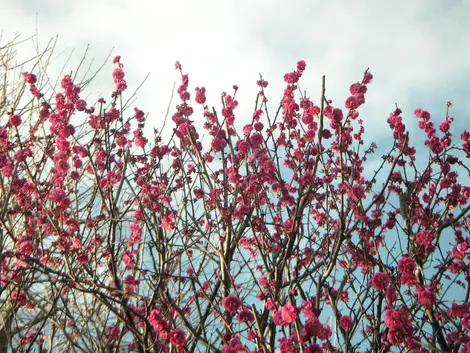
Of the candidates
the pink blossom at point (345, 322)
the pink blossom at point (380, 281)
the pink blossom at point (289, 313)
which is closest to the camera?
the pink blossom at point (289, 313)

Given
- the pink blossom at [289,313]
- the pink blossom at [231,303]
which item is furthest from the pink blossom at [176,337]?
the pink blossom at [289,313]

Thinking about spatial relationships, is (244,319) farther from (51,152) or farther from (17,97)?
(17,97)

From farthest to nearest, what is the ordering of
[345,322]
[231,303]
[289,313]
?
[345,322], [231,303], [289,313]

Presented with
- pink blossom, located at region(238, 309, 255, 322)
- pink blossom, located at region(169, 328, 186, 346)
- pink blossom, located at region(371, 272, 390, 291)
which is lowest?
pink blossom, located at region(169, 328, 186, 346)

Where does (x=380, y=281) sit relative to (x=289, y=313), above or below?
above

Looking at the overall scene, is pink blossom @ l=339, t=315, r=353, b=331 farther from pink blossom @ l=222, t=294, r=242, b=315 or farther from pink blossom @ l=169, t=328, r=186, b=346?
pink blossom @ l=169, t=328, r=186, b=346

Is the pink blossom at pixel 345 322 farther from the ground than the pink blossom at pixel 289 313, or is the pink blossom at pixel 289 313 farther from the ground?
the pink blossom at pixel 345 322

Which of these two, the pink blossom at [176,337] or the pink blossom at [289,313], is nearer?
the pink blossom at [289,313]

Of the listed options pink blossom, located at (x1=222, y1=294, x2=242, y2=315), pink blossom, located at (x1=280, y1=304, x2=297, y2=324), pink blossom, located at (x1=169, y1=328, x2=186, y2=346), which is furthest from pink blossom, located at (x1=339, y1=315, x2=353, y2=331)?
pink blossom, located at (x1=169, y1=328, x2=186, y2=346)

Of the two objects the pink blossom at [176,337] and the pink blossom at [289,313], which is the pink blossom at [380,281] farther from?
the pink blossom at [176,337]

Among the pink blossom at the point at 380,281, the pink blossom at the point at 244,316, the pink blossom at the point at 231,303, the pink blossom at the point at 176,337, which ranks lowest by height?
the pink blossom at the point at 176,337

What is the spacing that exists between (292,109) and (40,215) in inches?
120

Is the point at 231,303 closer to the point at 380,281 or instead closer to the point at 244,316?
the point at 244,316

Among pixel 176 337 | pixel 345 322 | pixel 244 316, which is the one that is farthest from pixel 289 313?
pixel 345 322
